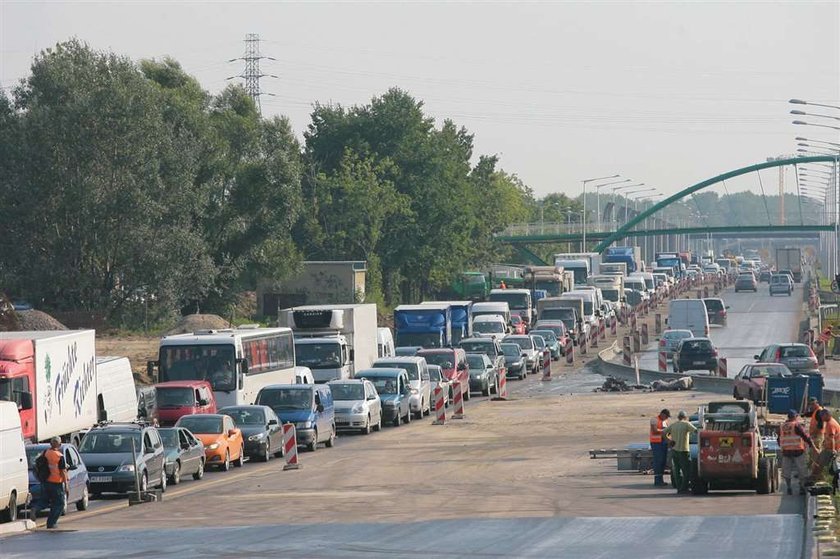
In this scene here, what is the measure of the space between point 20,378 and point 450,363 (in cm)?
2368

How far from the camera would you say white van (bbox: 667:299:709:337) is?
8331 cm

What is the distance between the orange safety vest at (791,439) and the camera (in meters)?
27.6

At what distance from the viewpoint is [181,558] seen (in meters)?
21.1

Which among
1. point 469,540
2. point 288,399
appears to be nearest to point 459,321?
point 288,399

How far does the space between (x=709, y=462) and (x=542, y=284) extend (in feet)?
237

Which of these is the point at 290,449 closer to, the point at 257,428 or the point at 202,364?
the point at 257,428

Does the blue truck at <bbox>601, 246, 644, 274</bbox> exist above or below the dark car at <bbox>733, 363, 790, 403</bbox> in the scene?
above

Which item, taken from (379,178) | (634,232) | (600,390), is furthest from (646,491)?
(634,232)

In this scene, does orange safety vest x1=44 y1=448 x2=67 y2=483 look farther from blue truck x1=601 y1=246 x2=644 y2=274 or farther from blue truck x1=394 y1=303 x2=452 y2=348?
blue truck x1=601 y1=246 x2=644 y2=274

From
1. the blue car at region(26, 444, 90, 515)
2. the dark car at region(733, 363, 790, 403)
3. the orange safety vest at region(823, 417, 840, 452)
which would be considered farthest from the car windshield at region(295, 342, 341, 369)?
the orange safety vest at region(823, 417, 840, 452)

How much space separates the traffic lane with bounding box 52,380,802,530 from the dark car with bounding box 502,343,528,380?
20.4 m

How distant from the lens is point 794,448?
27.7 metres

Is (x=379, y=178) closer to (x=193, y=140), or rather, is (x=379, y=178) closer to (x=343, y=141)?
(x=343, y=141)

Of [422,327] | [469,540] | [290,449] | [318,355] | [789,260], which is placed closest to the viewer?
[469,540]
